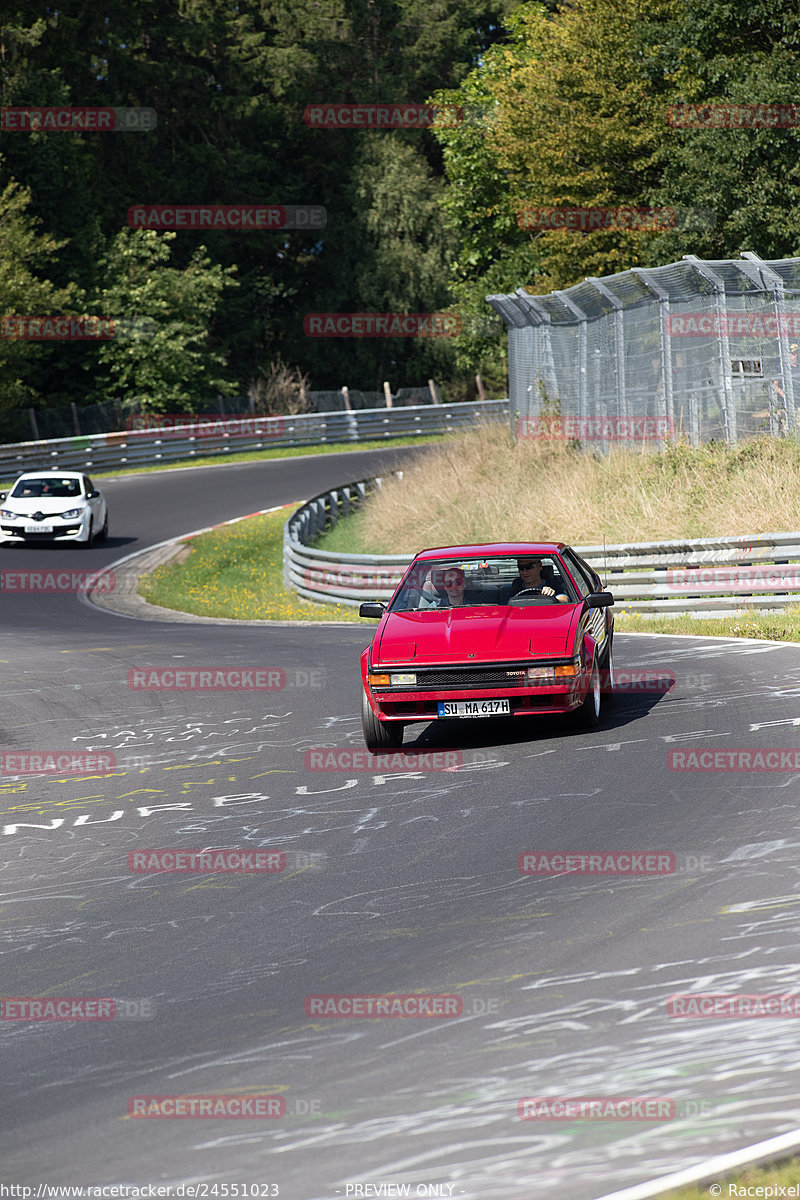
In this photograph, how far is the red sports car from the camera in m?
10.8

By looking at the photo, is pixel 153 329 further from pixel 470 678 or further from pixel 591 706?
pixel 470 678

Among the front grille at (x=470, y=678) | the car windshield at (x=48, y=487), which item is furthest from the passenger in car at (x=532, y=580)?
the car windshield at (x=48, y=487)

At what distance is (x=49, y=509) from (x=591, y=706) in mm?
21209

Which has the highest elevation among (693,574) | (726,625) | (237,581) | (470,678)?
(470,678)

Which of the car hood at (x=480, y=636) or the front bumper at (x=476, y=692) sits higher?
the car hood at (x=480, y=636)

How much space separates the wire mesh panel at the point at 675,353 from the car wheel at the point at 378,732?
44.4 feet

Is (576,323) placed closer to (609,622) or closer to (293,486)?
(293,486)

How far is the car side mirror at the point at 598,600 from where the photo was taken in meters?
11.7

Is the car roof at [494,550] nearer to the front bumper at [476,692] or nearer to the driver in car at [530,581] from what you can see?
the driver in car at [530,581]

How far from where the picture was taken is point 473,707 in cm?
1086

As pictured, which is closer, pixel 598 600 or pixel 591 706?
pixel 591 706

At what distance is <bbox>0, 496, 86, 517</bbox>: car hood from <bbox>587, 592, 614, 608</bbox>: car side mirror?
802 inches

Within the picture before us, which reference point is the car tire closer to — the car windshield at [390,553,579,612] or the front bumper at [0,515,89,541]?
the car windshield at [390,553,579,612]

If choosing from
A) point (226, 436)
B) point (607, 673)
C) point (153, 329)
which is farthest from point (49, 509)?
point (153, 329)
